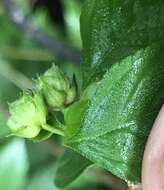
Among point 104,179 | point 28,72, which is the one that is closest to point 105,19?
point 104,179

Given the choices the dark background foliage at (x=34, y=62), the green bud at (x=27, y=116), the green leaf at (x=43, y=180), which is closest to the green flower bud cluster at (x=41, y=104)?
the green bud at (x=27, y=116)

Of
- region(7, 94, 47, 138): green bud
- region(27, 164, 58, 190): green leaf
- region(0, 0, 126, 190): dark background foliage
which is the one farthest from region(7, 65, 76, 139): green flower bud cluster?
region(27, 164, 58, 190): green leaf

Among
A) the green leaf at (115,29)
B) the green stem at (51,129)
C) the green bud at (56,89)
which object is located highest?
the green leaf at (115,29)

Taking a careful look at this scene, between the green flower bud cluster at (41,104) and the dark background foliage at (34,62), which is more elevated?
the dark background foliage at (34,62)

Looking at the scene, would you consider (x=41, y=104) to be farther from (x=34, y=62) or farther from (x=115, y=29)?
(x=34, y=62)

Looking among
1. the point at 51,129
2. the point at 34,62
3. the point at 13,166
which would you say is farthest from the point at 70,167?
the point at 34,62

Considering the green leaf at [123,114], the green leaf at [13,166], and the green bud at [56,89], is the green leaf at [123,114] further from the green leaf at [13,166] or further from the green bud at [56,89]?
the green leaf at [13,166]
